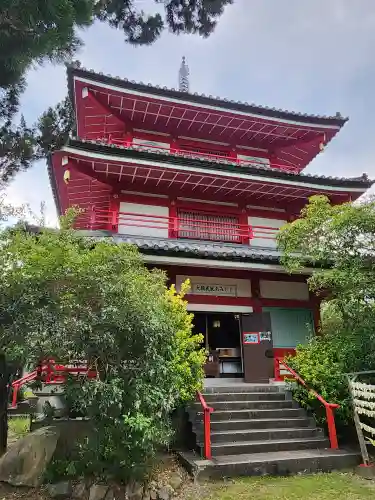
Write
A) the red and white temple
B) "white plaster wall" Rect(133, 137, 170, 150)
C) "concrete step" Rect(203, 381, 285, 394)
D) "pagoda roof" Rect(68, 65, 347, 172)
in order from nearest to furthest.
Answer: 1. "concrete step" Rect(203, 381, 285, 394)
2. the red and white temple
3. "pagoda roof" Rect(68, 65, 347, 172)
4. "white plaster wall" Rect(133, 137, 170, 150)

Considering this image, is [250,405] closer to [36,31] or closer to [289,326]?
[289,326]

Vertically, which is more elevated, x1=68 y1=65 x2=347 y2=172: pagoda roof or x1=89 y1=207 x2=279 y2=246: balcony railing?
x1=68 y1=65 x2=347 y2=172: pagoda roof

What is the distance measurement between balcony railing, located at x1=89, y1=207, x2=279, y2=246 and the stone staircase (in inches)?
217

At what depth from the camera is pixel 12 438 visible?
338 inches

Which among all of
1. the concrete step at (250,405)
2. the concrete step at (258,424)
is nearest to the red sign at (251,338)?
the concrete step at (250,405)

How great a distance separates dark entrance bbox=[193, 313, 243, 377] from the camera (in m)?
14.2

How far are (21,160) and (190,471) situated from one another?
7326 millimetres

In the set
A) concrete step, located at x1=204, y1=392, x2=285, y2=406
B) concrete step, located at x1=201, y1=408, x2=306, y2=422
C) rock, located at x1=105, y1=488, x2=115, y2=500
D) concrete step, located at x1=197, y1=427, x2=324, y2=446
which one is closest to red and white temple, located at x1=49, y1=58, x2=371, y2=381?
concrete step, located at x1=204, y1=392, x2=285, y2=406

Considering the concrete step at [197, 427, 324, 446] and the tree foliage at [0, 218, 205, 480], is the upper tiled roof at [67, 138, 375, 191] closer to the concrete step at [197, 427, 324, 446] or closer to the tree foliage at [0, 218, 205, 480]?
the tree foliage at [0, 218, 205, 480]

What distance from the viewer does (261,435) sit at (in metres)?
7.80

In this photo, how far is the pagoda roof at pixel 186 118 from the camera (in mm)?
12990

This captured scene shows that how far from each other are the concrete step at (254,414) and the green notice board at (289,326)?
333cm

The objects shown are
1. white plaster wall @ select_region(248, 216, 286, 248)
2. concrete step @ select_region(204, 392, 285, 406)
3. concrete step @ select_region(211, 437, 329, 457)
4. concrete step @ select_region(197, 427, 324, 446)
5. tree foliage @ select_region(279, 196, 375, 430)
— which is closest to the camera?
concrete step @ select_region(211, 437, 329, 457)

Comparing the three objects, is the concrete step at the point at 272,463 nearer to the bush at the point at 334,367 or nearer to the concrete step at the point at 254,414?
the bush at the point at 334,367
